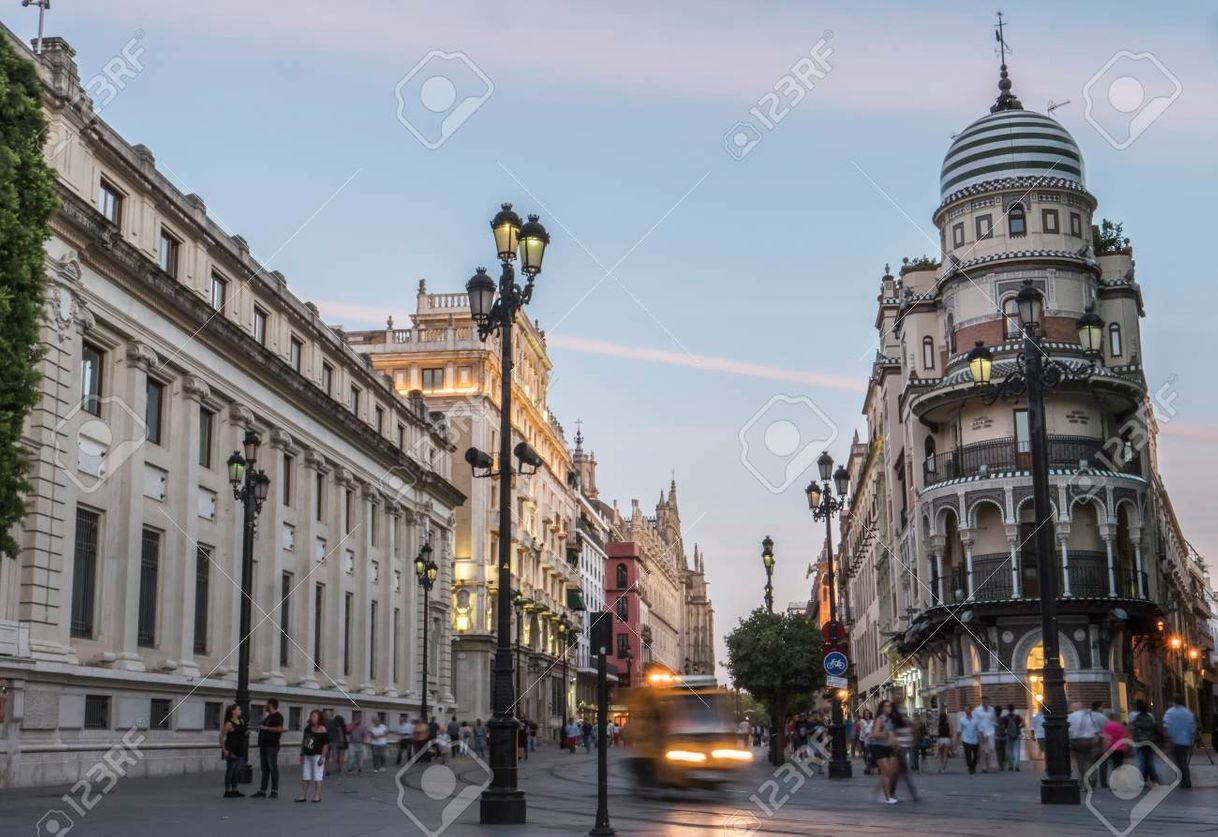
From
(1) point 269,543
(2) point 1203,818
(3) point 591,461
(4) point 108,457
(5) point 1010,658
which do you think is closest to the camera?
(2) point 1203,818

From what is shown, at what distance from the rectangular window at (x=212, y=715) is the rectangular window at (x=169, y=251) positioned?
11.4 m

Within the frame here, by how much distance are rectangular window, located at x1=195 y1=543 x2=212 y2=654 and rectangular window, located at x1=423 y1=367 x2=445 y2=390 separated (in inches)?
1516

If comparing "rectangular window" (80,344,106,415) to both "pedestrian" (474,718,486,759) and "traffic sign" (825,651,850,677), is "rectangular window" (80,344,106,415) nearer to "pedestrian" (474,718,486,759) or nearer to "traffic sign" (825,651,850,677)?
"traffic sign" (825,651,850,677)

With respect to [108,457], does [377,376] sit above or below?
above

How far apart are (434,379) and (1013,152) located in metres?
36.6

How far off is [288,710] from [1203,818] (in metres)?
30.7

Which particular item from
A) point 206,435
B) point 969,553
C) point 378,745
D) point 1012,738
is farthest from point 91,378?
point 969,553

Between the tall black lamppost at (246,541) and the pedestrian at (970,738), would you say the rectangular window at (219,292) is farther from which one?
the pedestrian at (970,738)

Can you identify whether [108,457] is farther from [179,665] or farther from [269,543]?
[269,543]

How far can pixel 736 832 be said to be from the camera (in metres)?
15.9

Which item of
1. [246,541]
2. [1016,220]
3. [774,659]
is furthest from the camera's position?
[774,659]

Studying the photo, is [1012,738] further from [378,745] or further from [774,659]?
[774,659]

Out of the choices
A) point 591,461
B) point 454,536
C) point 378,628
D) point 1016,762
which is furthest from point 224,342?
point 591,461

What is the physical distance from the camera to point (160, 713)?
32062 mm
